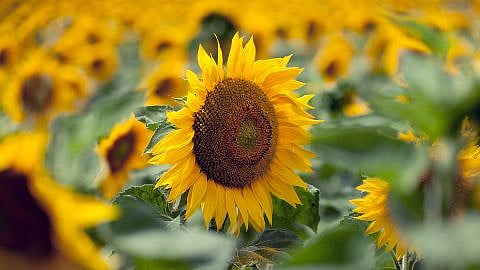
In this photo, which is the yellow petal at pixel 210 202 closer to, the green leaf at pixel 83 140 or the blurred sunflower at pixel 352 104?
the green leaf at pixel 83 140

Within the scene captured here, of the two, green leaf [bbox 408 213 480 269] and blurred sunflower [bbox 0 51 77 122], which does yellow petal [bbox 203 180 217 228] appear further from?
blurred sunflower [bbox 0 51 77 122]

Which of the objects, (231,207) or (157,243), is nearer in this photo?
(157,243)

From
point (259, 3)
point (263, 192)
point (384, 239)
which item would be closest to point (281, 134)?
point (263, 192)

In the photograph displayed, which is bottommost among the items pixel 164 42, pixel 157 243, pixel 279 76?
pixel 157 243

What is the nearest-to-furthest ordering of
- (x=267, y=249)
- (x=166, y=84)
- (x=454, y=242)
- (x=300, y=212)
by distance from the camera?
(x=454, y=242) < (x=267, y=249) < (x=300, y=212) < (x=166, y=84)

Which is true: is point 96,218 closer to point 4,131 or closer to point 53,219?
point 53,219

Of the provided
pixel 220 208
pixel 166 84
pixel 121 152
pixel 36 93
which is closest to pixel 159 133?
pixel 220 208

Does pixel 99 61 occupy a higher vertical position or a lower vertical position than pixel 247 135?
higher

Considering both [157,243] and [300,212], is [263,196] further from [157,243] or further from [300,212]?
[157,243]
